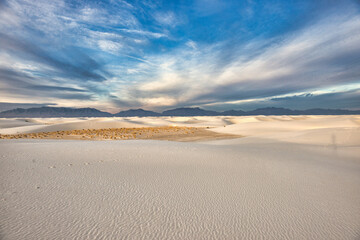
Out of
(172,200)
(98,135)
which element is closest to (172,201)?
(172,200)

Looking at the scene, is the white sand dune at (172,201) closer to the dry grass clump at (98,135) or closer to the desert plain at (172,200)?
the desert plain at (172,200)

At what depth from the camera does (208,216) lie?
7.72 ft

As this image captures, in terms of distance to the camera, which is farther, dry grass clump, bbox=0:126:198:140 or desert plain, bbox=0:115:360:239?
dry grass clump, bbox=0:126:198:140

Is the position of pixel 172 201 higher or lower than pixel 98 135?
higher

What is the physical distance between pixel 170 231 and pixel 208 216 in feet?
1.93

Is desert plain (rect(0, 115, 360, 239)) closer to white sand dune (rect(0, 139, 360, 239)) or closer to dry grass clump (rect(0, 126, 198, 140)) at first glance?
white sand dune (rect(0, 139, 360, 239))

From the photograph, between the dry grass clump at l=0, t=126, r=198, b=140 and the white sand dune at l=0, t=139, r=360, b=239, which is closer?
the white sand dune at l=0, t=139, r=360, b=239

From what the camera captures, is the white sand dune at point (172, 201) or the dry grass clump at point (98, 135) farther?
the dry grass clump at point (98, 135)

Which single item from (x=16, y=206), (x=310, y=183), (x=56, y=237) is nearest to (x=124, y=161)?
(x=16, y=206)

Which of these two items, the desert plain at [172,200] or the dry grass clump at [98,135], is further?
the dry grass clump at [98,135]

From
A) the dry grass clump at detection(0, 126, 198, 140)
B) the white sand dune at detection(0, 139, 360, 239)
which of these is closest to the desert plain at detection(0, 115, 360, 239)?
the white sand dune at detection(0, 139, 360, 239)

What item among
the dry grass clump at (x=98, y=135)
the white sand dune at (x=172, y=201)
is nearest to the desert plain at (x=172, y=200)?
the white sand dune at (x=172, y=201)

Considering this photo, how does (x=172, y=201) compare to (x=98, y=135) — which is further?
(x=98, y=135)

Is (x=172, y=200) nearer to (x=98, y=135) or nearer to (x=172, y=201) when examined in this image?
(x=172, y=201)
